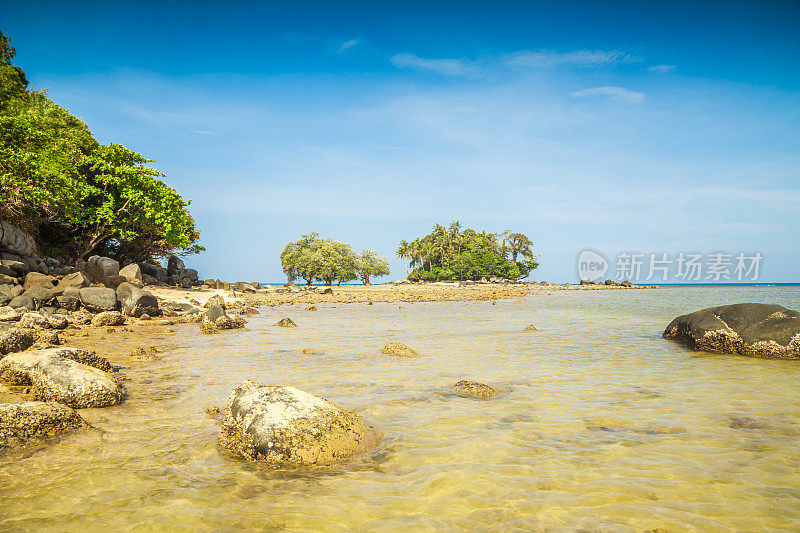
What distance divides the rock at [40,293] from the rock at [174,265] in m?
27.5

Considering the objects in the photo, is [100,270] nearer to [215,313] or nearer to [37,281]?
[37,281]

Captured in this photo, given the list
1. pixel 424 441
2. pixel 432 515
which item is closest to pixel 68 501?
pixel 432 515

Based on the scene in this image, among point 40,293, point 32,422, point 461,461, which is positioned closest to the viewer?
point 461,461

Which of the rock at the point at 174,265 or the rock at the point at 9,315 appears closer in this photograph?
the rock at the point at 9,315

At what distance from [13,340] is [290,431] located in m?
8.54

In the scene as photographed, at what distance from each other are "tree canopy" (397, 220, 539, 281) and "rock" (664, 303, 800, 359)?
82.9m

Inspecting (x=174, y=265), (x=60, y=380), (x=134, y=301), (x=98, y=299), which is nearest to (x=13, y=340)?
(x=60, y=380)

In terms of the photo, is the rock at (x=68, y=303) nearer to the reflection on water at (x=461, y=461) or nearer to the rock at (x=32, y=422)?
the reflection on water at (x=461, y=461)

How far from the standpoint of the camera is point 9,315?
1410 cm

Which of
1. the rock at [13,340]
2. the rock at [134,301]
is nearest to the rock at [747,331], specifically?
the rock at [13,340]

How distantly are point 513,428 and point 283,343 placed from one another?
9.27m

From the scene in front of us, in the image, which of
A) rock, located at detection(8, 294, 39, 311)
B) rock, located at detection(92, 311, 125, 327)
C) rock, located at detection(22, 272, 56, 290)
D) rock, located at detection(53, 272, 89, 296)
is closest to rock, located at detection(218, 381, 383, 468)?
rock, located at detection(92, 311, 125, 327)

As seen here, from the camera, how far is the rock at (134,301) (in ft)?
62.9

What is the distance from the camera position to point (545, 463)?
15.1 ft
